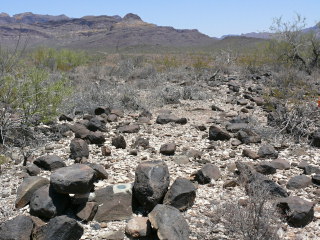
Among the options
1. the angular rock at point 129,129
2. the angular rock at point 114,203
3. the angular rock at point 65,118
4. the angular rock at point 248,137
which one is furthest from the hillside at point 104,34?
the angular rock at point 114,203

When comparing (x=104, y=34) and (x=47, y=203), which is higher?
(x=104, y=34)

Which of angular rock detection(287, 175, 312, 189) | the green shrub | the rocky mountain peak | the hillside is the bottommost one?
angular rock detection(287, 175, 312, 189)

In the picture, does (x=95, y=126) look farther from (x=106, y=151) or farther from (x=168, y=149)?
(x=168, y=149)

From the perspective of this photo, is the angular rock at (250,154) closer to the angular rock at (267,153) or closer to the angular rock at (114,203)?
the angular rock at (267,153)

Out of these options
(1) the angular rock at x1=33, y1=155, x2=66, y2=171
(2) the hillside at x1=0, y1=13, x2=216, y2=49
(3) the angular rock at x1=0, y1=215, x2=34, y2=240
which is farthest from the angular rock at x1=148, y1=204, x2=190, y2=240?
(2) the hillside at x1=0, y1=13, x2=216, y2=49

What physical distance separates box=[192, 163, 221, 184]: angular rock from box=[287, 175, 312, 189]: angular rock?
1043 millimetres

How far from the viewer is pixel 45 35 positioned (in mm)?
152625

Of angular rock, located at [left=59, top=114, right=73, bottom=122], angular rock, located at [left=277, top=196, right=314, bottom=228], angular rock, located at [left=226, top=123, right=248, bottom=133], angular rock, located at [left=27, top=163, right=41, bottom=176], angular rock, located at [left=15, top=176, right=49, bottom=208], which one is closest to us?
angular rock, located at [left=277, top=196, right=314, bottom=228]

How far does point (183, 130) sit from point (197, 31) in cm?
14614

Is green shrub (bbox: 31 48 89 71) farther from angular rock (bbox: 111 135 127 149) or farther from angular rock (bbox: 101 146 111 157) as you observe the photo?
angular rock (bbox: 101 146 111 157)

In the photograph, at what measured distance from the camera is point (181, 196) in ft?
14.5

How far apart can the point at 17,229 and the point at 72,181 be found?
31.7 inches

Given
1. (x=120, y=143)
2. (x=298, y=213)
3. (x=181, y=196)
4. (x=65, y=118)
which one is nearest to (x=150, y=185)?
(x=181, y=196)

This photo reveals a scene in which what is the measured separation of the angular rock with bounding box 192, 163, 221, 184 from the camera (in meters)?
5.22
